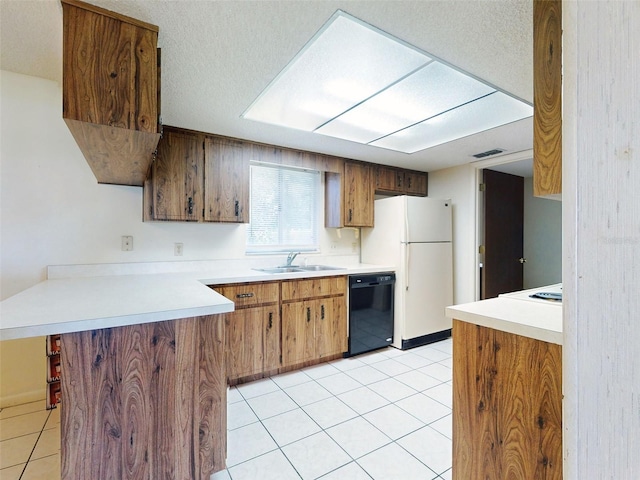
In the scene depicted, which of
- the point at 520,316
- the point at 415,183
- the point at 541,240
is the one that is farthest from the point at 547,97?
the point at 541,240

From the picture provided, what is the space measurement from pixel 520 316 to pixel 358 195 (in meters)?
2.51

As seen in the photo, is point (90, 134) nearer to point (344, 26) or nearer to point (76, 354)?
point (76, 354)

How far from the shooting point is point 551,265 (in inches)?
176

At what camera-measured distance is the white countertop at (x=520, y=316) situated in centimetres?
105

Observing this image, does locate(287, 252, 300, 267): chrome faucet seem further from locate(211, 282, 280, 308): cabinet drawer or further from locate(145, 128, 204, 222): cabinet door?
locate(145, 128, 204, 222): cabinet door

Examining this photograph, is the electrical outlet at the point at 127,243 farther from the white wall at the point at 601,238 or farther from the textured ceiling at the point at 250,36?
the white wall at the point at 601,238

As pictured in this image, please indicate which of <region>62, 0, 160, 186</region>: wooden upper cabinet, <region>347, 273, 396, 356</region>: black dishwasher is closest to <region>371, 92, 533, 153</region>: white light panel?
<region>347, 273, 396, 356</region>: black dishwasher

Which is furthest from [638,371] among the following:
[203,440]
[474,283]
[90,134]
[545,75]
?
[474,283]

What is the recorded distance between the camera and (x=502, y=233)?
3.90 metres

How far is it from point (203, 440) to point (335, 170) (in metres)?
2.77

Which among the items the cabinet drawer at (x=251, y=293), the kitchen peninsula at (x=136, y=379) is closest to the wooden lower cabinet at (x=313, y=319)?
the cabinet drawer at (x=251, y=293)

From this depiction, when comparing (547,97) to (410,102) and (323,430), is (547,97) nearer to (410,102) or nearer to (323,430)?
(410,102)

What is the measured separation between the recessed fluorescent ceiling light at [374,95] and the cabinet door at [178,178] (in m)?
0.65

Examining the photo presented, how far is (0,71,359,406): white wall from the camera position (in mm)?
2035
